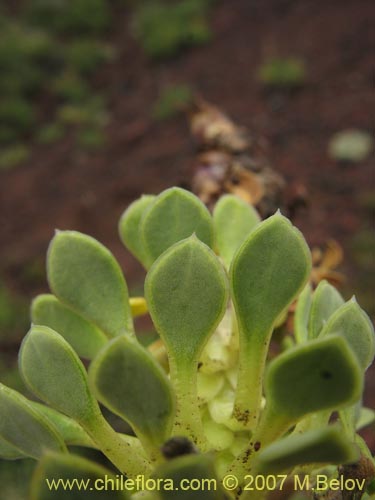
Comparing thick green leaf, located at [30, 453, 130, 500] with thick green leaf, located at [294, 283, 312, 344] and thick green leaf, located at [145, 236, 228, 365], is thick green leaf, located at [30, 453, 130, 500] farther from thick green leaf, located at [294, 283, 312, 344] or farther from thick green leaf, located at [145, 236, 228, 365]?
thick green leaf, located at [294, 283, 312, 344]

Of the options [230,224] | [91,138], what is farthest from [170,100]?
[230,224]

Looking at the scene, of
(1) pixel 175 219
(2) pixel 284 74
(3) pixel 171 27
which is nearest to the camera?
(1) pixel 175 219

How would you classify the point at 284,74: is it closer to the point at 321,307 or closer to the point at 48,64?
the point at 48,64

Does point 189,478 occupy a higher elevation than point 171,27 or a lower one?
lower

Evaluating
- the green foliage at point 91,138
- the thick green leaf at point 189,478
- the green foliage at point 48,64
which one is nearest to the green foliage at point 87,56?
the green foliage at point 48,64

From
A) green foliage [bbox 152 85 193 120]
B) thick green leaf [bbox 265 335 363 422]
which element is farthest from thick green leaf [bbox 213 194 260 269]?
green foliage [bbox 152 85 193 120]

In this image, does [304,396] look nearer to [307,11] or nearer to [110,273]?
[110,273]

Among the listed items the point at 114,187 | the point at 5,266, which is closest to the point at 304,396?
the point at 5,266
